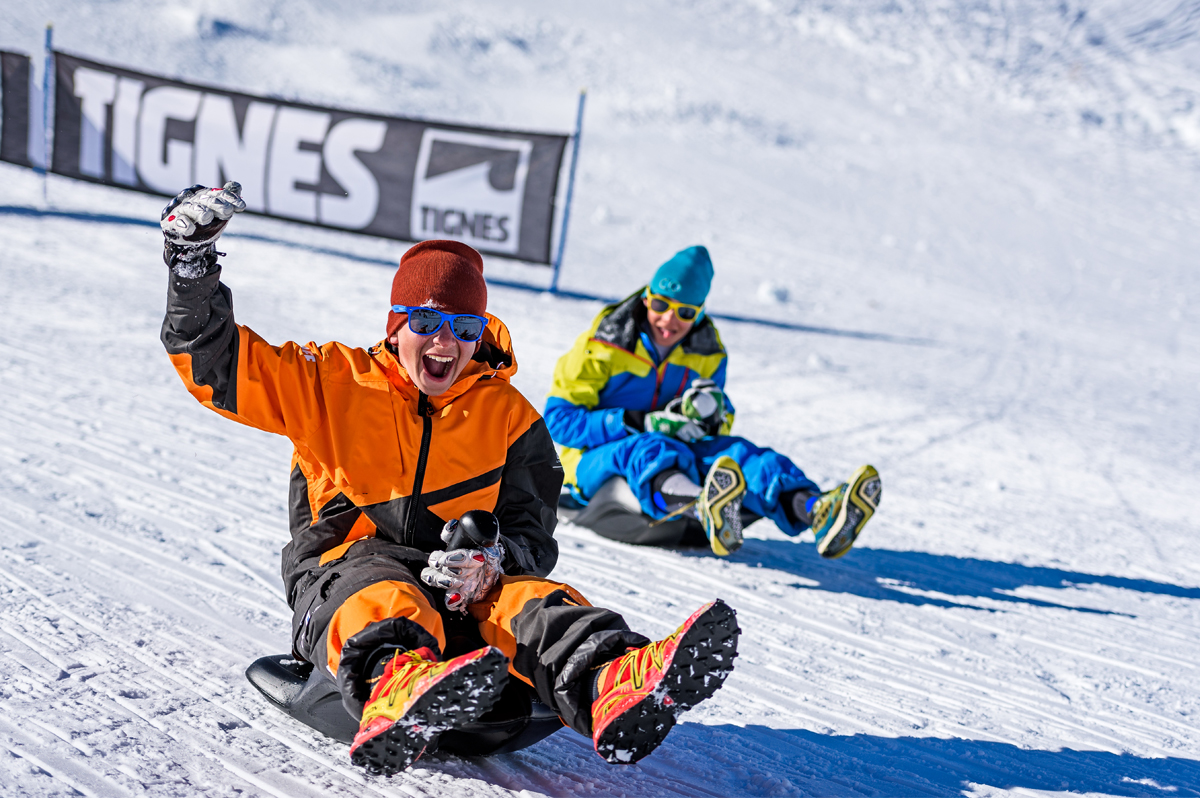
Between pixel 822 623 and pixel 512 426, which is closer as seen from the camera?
pixel 512 426

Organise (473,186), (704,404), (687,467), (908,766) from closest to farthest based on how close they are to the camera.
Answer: (908,766), (687,467), (704,404), (473,186)

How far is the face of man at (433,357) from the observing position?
2.28 metres

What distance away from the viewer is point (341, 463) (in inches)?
88.4

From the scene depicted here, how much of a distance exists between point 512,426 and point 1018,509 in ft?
12.5

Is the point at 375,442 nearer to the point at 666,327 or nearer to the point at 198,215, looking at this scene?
the point at 198,215

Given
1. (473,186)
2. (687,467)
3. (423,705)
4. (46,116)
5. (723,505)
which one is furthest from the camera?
(46,116)

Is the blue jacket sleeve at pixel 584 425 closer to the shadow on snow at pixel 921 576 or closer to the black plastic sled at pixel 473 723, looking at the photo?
the shadow on snow at pixel 921 576

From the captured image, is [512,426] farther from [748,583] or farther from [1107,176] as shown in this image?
[1107,176]

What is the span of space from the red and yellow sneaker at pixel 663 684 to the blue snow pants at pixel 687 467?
1.88 m

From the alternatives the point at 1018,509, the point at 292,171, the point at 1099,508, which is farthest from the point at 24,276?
the point at 1099,508

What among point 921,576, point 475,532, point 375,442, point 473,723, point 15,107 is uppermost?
point 15,107

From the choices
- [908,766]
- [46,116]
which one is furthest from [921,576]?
[46,116]

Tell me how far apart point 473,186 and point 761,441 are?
472cm

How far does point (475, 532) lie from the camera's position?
212 cm
